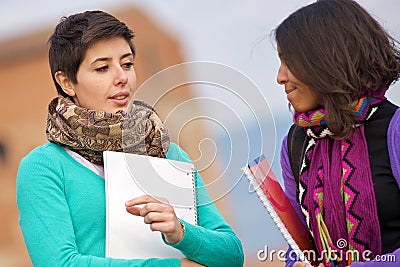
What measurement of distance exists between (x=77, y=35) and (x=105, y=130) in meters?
0.32

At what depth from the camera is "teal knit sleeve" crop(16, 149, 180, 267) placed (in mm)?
2402

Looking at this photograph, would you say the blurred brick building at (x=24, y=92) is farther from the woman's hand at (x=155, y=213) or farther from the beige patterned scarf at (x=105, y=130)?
the woman's hand at (x=155, y=213)

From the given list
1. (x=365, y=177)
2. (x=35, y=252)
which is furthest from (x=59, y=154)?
(x=365, y=177)

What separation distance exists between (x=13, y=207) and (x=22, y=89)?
13.2 feet

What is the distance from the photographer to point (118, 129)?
255 cm

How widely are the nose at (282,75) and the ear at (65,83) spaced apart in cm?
65

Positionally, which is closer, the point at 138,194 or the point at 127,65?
the point at 138,194

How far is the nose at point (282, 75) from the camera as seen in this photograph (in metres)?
2.46

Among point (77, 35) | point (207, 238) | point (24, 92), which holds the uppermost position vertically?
point (24, 92)

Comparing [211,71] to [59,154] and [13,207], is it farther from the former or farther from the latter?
[13,207]

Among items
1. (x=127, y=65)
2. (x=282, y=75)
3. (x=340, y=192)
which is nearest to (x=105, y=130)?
(x=127, y=65)

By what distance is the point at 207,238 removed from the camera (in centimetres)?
251

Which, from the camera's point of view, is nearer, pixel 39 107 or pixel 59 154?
pixel 59 154

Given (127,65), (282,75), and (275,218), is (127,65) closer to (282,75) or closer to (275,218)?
(282,75)
